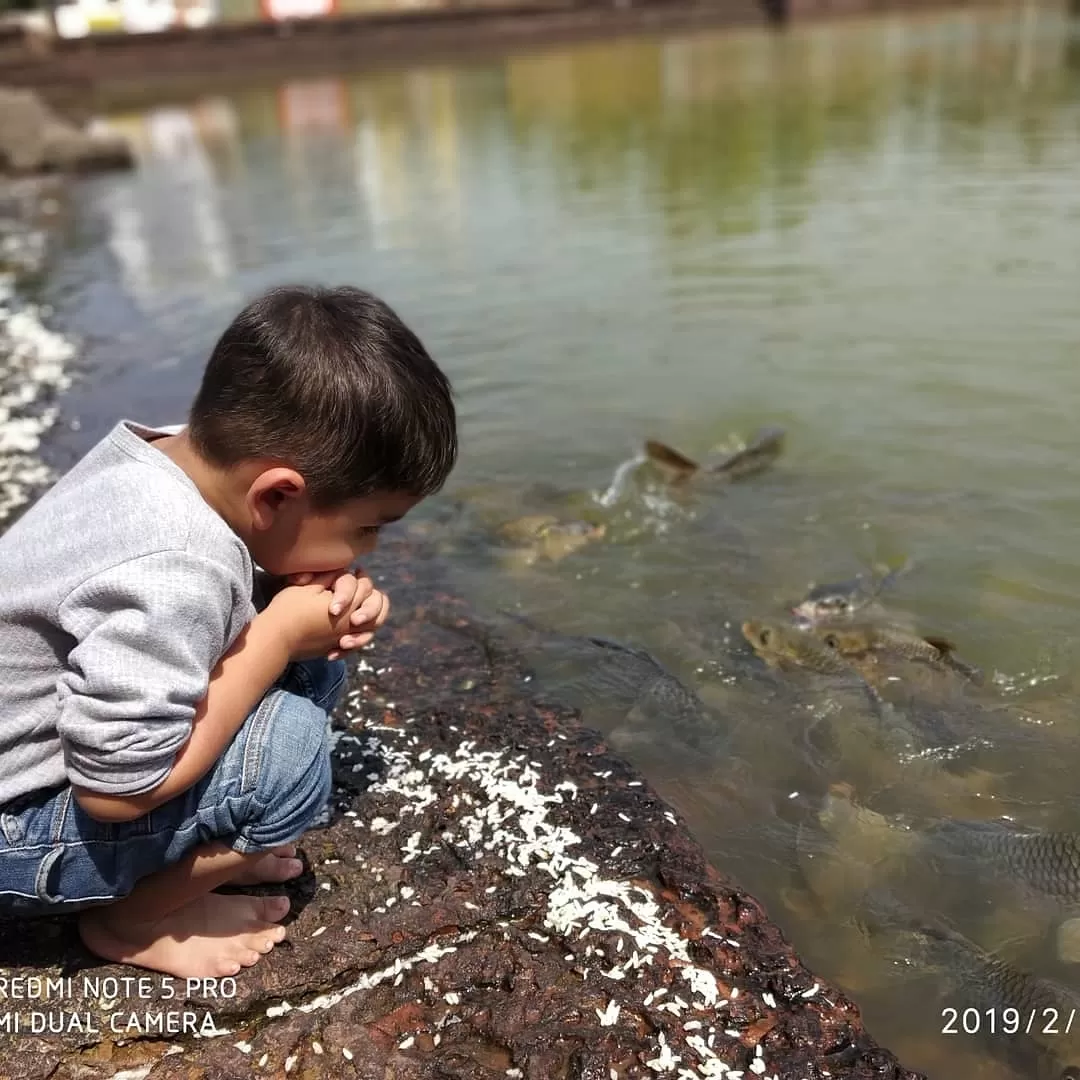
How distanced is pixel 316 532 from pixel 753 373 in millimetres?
4155

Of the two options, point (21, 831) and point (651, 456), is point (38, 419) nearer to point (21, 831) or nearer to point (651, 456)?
point (651, 456)

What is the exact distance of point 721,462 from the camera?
4543 mm

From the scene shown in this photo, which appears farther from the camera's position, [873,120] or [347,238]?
[873,120]

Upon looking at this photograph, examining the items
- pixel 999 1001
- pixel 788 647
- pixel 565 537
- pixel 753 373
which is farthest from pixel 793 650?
pixel 753 373

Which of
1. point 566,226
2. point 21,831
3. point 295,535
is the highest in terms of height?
point 295,535

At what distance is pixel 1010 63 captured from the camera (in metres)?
18.6

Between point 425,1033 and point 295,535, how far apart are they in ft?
3.08

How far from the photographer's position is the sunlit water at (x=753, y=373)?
2.70m

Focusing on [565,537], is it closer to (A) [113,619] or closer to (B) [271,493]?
(B) [271,493]

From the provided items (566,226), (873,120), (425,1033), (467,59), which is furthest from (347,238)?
(467,59)

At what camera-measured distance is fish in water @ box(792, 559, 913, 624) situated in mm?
3430

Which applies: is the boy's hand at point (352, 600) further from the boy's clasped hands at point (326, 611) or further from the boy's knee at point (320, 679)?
the boy's knee at point (320, 679)

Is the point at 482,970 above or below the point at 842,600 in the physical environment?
above

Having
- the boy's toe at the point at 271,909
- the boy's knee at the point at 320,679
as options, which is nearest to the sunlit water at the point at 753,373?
the boy's knee at the point at 320,679
